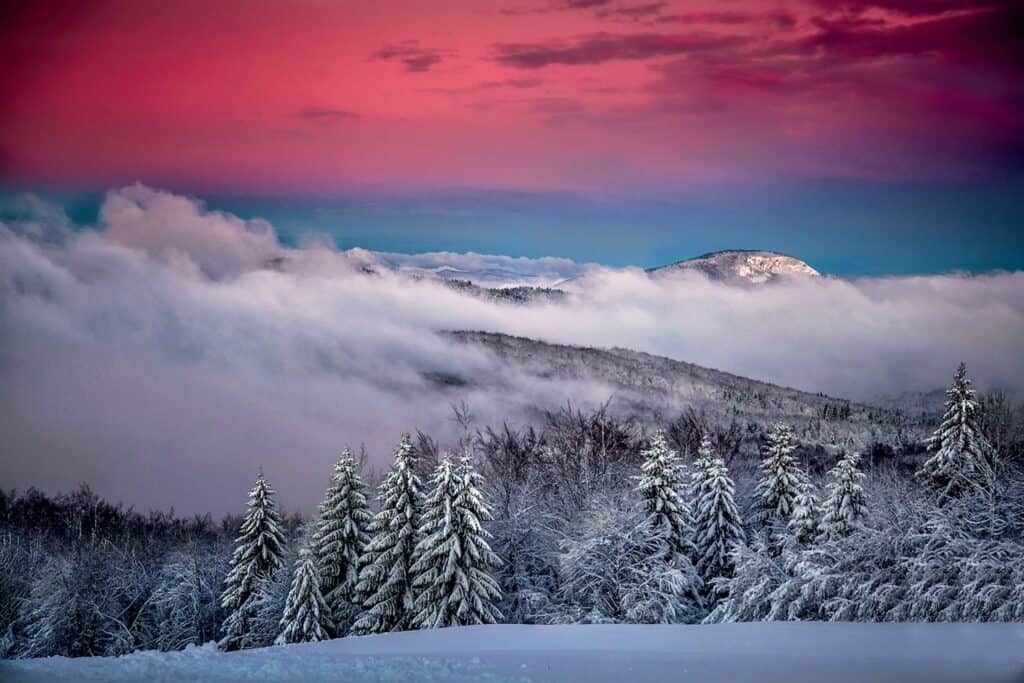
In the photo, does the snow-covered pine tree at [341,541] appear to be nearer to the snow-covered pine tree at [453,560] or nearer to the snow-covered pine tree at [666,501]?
the snow-covered pine tree at [453,560]

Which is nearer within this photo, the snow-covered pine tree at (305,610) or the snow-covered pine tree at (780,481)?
the snow-covered pine tree at (305,610)

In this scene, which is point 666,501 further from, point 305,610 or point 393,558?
point 305,610

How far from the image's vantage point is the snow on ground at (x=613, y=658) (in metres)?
12.5

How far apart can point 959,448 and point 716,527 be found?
848 centimetres

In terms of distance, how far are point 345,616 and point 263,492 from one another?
6.66m

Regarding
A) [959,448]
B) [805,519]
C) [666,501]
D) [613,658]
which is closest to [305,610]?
[666,501]

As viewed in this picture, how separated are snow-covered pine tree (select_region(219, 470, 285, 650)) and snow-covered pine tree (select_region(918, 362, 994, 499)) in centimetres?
2484

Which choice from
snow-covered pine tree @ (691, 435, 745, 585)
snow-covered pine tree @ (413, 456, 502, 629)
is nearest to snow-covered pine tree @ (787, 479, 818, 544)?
snow-covered pine tree @ (691, 435, 745, 585)

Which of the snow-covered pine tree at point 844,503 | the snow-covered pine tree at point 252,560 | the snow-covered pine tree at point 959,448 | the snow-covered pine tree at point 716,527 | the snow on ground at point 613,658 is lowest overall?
the snow-covered pine tree at point 252,560

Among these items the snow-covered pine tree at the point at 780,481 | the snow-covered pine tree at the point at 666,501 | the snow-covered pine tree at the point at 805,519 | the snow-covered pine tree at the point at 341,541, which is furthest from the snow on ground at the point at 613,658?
the snow-covered pine tree at the point at 341,541

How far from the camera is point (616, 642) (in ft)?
51.2

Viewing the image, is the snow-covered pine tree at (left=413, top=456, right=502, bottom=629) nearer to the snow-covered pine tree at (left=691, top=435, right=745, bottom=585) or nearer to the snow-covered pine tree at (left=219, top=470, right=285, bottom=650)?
the snow-covered pine tree at (left=691, top=435, right=745, bottom=585)

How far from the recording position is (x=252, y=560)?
36.5m

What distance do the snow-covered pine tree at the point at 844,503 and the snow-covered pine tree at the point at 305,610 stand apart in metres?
A: 17.5
